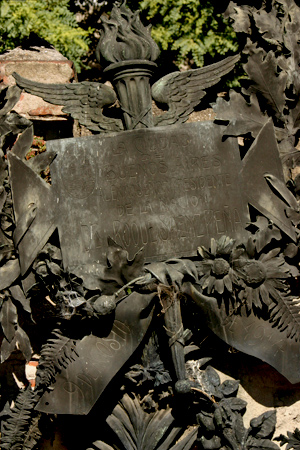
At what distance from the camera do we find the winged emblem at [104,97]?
3.99 m

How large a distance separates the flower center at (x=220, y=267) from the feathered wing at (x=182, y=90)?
75 cm

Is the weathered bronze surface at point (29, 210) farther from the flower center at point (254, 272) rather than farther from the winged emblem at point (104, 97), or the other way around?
the flower center at point (254, 272)

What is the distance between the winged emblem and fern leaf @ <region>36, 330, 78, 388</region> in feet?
3.52

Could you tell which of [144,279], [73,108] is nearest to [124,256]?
[144,279]

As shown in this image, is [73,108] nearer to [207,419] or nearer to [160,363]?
[160,363]

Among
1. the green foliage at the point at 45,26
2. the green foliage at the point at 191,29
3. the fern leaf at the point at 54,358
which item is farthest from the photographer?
the green foliage at the point at 191,29

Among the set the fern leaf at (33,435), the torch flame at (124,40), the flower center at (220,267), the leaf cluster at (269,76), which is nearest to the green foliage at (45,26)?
the torch flame at (124,40)

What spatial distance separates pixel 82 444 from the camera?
4.07 meters

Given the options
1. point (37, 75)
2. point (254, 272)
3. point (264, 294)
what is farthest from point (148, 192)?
point (37, 75)

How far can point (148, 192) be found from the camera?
3.94m

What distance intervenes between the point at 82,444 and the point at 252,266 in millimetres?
1277

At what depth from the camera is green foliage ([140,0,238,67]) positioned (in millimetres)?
4637

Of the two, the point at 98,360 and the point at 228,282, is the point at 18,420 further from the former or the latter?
the point at 228,282

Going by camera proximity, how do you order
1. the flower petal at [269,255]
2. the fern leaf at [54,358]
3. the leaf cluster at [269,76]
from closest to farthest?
1. the fern leaf at [54,358]
2. the flower petal at [269,255]
3. the leaf cluster at [269,76]
